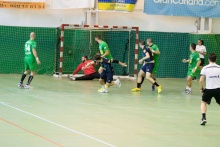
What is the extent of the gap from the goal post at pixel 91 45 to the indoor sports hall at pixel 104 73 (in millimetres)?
51

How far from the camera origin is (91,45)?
2806 cm

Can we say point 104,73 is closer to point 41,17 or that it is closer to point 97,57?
point 97,57

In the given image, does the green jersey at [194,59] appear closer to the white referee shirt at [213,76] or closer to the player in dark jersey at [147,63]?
the player in dark jersey at [147,63]

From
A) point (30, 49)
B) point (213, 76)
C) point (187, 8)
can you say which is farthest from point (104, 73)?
point (187, 8)

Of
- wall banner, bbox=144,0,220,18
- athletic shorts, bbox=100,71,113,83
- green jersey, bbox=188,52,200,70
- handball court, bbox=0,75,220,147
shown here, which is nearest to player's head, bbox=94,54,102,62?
athletic shorts, bbox=100,71,113,83

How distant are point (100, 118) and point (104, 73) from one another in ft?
20.7

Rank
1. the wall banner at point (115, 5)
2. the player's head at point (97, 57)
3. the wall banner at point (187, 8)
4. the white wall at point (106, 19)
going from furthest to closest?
the wall banner at point (187, 8), the white wall at point (106, 19), the wall banner at point (115, 5), the player's head at point (97, 57)

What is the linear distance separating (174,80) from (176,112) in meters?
12.5

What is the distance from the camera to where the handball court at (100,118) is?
37.5ft

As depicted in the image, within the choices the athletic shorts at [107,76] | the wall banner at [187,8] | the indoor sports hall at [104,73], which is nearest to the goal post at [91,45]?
the indoor sports hall at [104,73]

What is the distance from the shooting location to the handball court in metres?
11.4

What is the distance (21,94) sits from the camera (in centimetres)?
1895

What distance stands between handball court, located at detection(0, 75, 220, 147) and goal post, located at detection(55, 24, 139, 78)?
507 centimetres

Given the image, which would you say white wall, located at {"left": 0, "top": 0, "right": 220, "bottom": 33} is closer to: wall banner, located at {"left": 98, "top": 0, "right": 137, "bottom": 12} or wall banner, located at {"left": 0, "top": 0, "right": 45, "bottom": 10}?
wall banner, located at {"left": 0, "top": 0, "right": 45, "bottom": 10}
